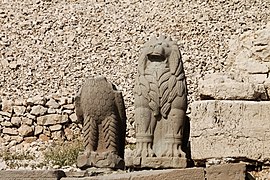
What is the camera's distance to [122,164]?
9.74 meters

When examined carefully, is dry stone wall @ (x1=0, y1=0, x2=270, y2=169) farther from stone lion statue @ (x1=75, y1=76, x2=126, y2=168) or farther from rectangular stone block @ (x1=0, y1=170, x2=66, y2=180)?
rectangular stone block @ (x1=0, y1=170, x2=66, y2=180)

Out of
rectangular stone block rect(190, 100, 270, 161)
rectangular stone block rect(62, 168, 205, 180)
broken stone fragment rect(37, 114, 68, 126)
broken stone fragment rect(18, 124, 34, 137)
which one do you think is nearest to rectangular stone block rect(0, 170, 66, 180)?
rectangular stone block rect(62, 168, 205, 180)

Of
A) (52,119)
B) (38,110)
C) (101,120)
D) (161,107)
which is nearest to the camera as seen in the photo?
(161,107)

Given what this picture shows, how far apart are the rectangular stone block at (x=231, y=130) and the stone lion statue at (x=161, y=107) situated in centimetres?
25

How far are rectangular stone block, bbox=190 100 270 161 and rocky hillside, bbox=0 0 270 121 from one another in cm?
1227

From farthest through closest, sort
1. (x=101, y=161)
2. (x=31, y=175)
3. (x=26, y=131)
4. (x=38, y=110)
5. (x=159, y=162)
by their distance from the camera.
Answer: (x=38, y=110), (x=26, y=131), (x=101, y=161), (x=159, y=162), (x=31, y=175)

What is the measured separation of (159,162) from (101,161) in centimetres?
70

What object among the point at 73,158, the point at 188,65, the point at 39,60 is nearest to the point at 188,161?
the point at 73,158

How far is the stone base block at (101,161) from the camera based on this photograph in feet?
31.7

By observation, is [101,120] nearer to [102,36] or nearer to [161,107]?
[161,107]

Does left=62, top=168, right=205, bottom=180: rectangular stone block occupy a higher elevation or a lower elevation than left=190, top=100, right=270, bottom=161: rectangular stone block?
lower

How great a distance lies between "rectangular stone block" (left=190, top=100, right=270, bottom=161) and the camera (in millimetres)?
8922

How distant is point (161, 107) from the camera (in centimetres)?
941

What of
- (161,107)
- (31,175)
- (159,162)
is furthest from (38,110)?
(31,175)
